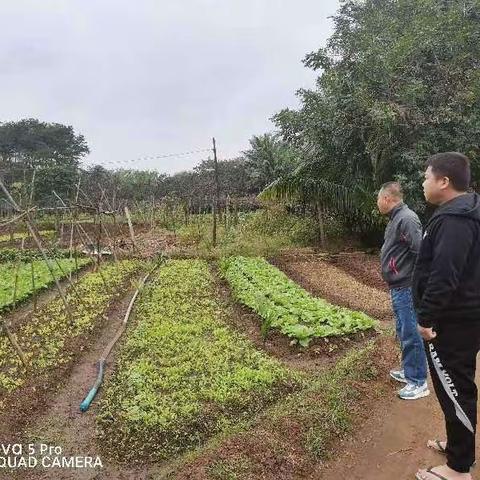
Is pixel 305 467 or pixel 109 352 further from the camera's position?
pixel 109 352

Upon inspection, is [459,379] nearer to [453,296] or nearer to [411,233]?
[453,296]

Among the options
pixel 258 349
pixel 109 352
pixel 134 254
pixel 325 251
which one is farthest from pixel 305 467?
pixel 134 254

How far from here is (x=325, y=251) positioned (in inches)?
610

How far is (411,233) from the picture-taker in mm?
4465

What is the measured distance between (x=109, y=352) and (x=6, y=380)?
4.56 feet

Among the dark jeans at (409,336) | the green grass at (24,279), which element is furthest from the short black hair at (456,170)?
the green grass at (24,279)

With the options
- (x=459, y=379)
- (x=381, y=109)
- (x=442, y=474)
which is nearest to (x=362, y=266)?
(x=381, y=109)

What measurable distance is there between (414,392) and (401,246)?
1.43 meters

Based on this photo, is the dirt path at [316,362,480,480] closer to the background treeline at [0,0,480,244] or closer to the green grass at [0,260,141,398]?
the green grass at [0,260,141,398]

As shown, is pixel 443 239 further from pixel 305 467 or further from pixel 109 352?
pixel 109 352

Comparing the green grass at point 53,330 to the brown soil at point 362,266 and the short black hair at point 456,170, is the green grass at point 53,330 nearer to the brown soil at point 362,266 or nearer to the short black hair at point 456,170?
the short black hair at point 456,170

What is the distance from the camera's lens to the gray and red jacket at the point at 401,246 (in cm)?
449

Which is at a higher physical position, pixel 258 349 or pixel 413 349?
pixel 413 349

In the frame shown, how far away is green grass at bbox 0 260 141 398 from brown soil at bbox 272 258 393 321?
14.4ft
